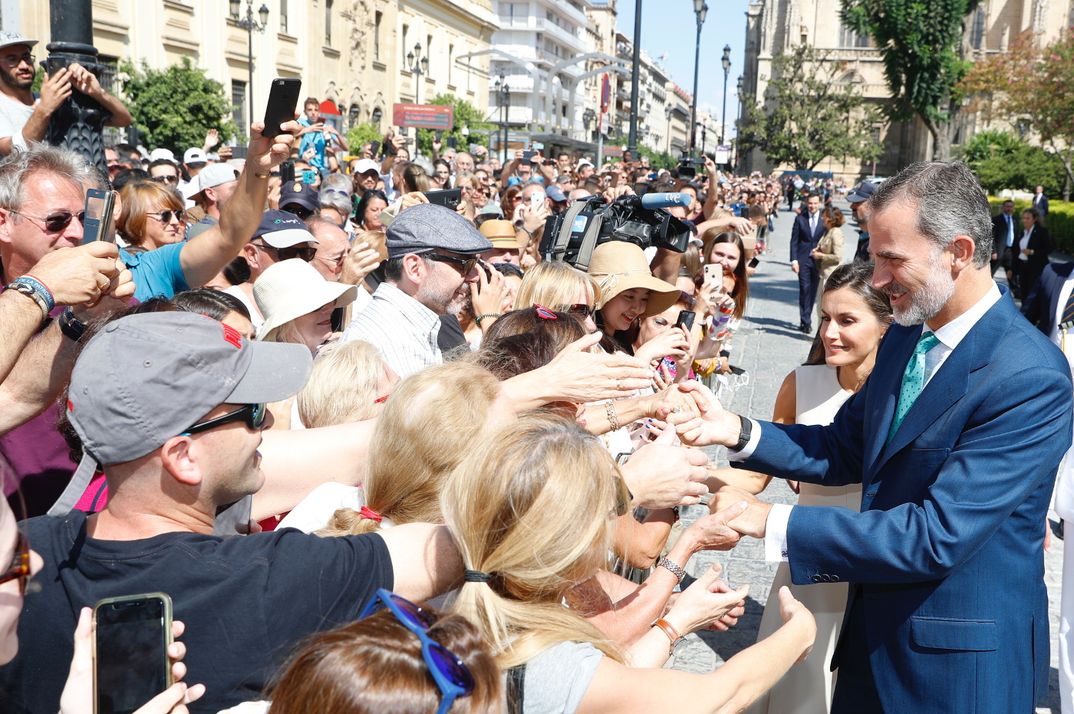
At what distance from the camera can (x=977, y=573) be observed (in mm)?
2729

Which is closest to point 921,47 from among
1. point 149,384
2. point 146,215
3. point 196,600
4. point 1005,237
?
point 1005,237

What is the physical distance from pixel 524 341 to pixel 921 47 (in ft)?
176

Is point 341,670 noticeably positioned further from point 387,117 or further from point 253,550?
point 387,117

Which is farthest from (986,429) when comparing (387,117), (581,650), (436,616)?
(387,117)

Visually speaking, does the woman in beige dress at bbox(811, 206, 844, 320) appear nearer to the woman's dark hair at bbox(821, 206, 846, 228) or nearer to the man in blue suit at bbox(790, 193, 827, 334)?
the woman's dark hair at bbox(821, 206, 846, 228)

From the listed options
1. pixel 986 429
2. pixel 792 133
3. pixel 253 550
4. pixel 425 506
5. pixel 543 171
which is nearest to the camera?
pixel 253 550

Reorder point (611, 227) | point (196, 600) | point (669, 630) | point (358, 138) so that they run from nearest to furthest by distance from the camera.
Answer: point (196, 600) < point (669, 630) < point (611, 227) < point (358, 138)

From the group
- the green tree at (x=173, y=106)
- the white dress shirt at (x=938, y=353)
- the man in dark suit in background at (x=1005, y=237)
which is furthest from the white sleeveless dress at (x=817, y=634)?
the green tree at (x=173, y=106)

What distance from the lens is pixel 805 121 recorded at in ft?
201

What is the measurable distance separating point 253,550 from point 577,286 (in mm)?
3015

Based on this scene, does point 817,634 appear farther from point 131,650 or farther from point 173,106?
point 173,106

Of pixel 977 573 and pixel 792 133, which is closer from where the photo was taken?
pixel 977 573

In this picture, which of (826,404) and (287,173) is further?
(287,173)

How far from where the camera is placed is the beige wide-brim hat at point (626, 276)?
4.95m
